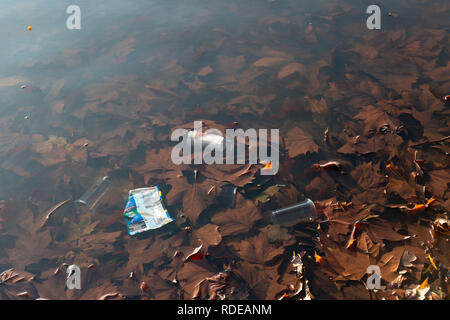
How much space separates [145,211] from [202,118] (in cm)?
108

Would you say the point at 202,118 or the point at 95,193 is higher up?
the point at 202,118

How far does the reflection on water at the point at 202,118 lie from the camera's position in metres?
1.84

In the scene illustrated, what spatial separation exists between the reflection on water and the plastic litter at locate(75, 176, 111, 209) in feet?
0.17

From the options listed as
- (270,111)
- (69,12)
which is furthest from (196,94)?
(69,12)

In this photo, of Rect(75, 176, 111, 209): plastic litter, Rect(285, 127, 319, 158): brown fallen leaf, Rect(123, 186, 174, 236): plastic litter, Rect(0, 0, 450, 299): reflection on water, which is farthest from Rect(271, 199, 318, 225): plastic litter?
Rect(75, 176, 111, 209): plastic litter

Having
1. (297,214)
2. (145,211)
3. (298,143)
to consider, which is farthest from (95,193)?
(298,143)

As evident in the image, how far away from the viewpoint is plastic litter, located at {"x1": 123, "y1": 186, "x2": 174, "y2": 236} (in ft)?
6.48

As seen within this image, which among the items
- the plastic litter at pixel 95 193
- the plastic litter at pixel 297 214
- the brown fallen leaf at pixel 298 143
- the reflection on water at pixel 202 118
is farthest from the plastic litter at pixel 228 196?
the plastic litter at pixel 95 193

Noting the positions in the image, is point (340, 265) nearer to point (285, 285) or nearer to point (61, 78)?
point (285, 285)

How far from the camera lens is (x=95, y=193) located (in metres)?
2.25

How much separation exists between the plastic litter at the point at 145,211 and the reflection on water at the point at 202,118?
57 mm

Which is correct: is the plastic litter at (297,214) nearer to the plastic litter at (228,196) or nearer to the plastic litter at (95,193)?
the plastic litter at (228,196)

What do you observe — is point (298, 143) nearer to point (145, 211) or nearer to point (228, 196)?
point (228, 196)

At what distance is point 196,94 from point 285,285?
6.76ft
